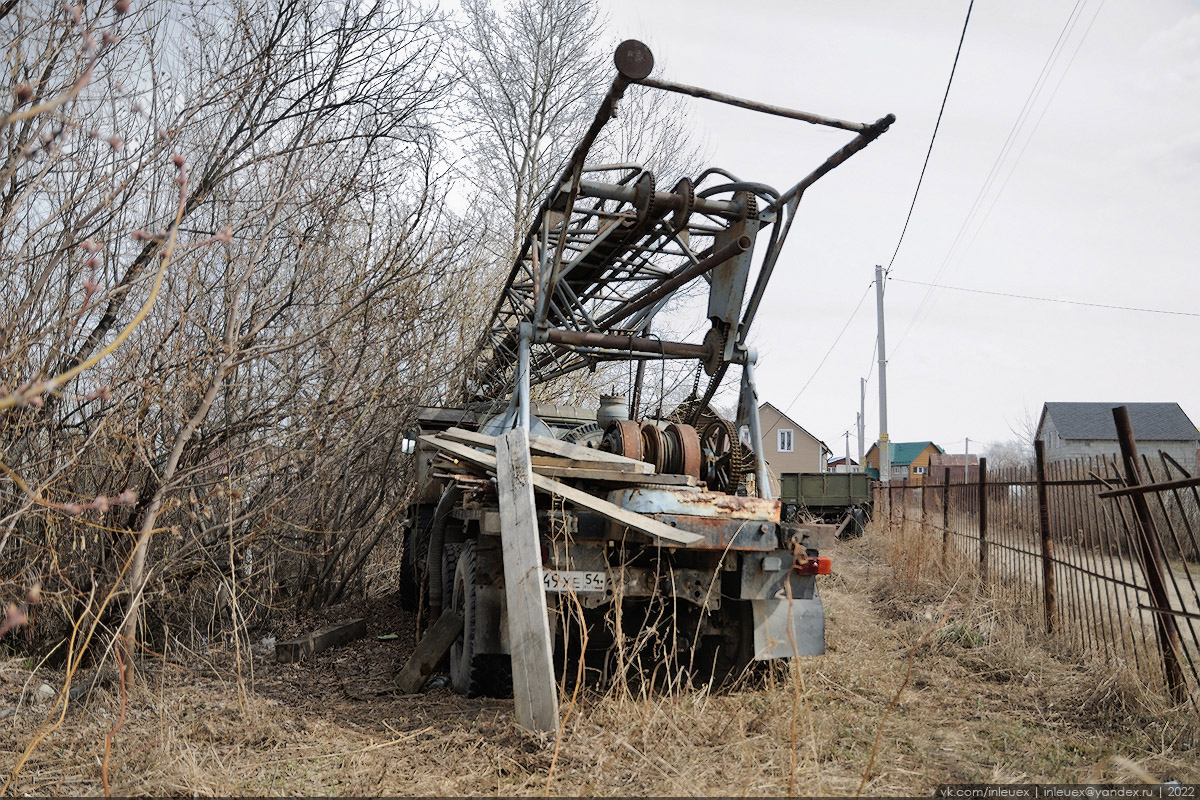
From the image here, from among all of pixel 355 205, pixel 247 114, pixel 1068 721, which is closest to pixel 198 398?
pixel 247 114

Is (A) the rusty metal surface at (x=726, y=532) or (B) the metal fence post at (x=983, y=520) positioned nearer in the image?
(A) the rusty metal surface at (x=726, y=532)

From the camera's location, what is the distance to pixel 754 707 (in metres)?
4.61

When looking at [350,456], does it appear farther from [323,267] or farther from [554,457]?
[554,457]

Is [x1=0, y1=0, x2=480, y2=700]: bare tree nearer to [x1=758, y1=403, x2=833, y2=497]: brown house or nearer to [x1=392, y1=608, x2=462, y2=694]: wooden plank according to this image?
[x1=392, y1=608, x2=462, y2=694]: wooden plank

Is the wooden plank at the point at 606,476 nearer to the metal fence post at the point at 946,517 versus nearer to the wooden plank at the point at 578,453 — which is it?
the wooden plank at the point at 578,453

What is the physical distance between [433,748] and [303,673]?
2.28 meters

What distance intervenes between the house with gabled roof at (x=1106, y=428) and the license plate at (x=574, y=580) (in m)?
49.7

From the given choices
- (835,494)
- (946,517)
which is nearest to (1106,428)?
(835,494)

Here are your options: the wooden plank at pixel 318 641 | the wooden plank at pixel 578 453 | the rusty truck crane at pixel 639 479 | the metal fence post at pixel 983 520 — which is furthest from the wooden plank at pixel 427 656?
the metal fence post at pixel 983 520

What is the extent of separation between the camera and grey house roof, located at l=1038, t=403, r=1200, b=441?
159 ft

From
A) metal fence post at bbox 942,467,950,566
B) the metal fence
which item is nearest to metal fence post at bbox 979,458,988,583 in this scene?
the metal fence

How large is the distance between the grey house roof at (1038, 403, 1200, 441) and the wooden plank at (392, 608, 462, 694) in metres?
50.8

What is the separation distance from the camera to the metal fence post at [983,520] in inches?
342

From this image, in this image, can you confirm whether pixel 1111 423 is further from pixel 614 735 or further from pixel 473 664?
pixel 614 735
